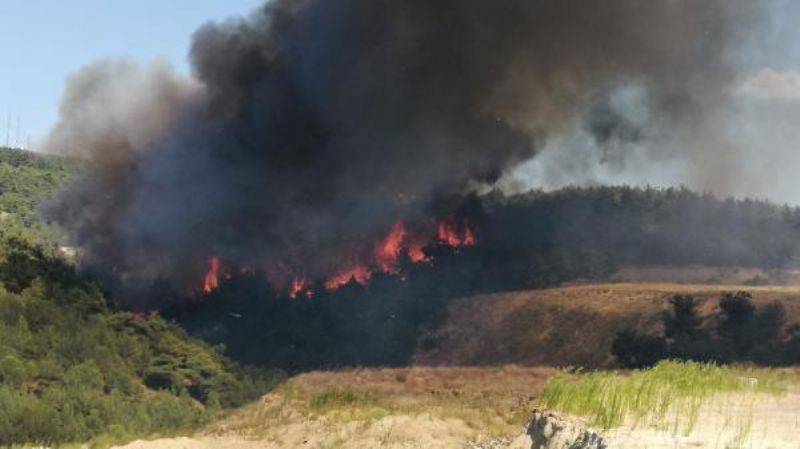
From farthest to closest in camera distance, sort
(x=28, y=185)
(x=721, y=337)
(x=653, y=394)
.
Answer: (x=28, y=185) < (x=721, y=337) < (x=653, y=394)

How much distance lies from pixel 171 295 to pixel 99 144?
15563 mm

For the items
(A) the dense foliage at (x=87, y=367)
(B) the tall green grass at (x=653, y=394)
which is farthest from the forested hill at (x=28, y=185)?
(B) the tall green grass at (x=653, y=394)

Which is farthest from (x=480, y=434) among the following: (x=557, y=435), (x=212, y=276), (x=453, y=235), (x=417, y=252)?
(x=453, y=235)

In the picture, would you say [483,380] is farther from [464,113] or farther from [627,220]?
[627,220]

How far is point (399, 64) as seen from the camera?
58219mm

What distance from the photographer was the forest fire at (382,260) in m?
51.5

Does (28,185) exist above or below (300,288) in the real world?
above

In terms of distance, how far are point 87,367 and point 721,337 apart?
2744 cm

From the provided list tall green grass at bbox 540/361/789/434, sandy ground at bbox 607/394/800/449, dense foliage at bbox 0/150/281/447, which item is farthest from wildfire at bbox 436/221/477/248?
sandy ground at bbox 607/394/800/449

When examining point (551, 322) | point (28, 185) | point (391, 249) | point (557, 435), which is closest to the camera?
point (557, 435)

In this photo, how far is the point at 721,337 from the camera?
42.7 meters

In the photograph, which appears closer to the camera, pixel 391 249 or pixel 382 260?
pixel 382 260

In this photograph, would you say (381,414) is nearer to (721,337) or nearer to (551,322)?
(721,337)

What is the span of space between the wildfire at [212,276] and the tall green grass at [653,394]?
29309mm
